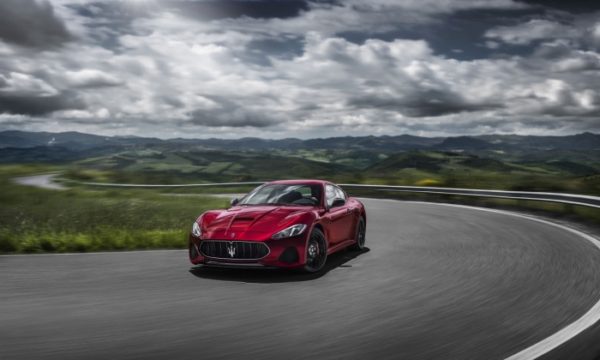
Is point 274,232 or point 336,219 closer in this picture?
point 274,232

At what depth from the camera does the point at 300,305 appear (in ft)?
18.9

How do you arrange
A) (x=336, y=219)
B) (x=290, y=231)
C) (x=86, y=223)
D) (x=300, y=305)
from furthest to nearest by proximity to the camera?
(x=86, y=223) < (x=336, y=219) < (x=290, y=231) < (x=300, y=305)

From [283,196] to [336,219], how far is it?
883 mm

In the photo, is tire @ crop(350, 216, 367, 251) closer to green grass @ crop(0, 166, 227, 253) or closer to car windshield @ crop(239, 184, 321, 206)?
car windshield @ crop(239, 184, 321, 206)

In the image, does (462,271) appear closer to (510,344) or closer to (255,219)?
(255,219)

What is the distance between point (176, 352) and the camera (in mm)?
4160

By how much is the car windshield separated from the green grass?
91.8 inches

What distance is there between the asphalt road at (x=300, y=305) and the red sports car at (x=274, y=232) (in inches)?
9.8

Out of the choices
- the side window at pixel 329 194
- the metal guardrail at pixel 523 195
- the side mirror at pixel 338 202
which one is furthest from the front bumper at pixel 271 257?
the metal guardrail at pixel 523 195

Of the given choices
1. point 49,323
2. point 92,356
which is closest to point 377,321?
point 92,356

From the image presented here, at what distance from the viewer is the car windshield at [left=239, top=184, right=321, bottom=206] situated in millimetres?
8688

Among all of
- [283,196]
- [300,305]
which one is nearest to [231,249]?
[300,305]

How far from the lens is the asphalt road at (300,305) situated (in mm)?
4336

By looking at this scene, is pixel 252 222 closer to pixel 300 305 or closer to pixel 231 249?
pixel 231 249
